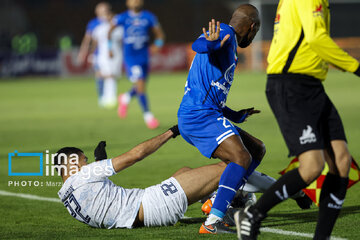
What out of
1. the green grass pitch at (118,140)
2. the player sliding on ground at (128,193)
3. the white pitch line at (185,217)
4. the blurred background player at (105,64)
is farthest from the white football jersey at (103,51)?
the player sliding on ground at (128,193)

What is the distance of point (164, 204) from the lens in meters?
6.11

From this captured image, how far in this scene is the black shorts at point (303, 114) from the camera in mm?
4980

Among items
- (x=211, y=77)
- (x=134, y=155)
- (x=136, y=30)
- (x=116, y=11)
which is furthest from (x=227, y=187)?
(x=116, y=11)

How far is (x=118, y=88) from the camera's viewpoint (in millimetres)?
27641

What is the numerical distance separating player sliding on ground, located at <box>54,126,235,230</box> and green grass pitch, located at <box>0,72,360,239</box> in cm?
11

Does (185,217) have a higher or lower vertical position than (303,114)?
lower

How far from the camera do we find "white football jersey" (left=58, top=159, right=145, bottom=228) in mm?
6008

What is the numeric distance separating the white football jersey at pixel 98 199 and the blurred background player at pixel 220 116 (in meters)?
0.67

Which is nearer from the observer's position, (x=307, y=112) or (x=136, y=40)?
(x=307, y=112)

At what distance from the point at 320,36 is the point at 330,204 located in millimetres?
1184

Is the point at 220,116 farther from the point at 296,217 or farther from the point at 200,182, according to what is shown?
the point at 296,217

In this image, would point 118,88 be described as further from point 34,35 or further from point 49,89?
point 34,35

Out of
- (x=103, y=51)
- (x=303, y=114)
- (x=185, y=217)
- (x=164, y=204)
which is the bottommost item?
(x=103, y=51)

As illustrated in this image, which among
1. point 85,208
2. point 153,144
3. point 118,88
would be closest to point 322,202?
point 153,144
